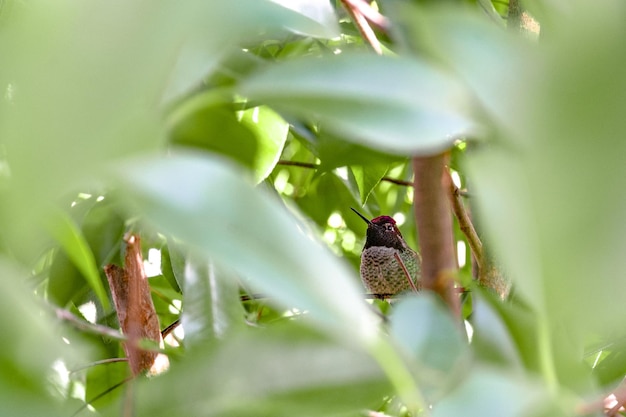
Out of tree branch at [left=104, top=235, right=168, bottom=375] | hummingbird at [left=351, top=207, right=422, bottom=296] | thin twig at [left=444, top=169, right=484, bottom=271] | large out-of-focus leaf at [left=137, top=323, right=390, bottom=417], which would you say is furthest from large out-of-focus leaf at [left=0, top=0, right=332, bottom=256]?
hummingbird at [left=351, top=207, right=422, bottom=296]

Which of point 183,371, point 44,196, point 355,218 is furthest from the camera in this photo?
point 355,218

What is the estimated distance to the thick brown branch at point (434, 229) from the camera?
0.41m

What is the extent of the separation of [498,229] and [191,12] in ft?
0.35

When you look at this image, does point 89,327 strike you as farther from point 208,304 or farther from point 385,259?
point 385,259

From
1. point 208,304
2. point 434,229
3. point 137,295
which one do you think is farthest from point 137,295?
point 434,229

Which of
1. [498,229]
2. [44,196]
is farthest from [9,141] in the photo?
[498,229]

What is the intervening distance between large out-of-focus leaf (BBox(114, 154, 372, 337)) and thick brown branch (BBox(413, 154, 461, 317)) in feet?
0.58

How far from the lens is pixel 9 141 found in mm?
193

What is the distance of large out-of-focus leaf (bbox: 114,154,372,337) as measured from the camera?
19cm

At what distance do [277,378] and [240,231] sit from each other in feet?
0.33

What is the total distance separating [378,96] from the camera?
23 centimetres

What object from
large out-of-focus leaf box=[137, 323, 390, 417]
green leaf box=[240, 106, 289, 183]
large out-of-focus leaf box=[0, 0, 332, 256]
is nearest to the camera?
large out-of-focus leaf box=[0, 0, 332, 256]

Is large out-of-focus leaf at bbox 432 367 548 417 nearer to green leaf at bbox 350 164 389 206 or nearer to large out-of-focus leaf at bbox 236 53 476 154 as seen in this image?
large out-of-focus leaf at bbox 236 53 476 154

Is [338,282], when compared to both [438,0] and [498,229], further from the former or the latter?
[438,0]
